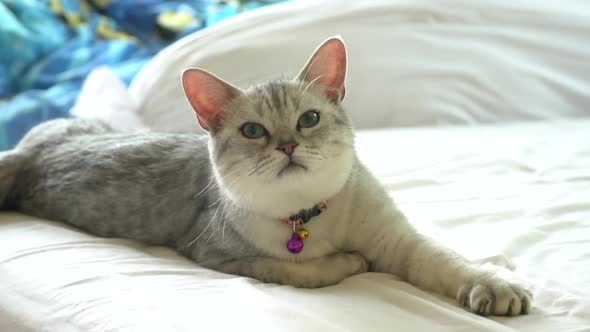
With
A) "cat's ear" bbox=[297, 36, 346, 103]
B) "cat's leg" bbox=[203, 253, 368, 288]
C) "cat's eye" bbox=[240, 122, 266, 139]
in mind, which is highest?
"cat's ear" bbox=[297, 36, 346, 103]

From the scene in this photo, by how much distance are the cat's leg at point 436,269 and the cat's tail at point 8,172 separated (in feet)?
3.15

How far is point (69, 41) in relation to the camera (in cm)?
295

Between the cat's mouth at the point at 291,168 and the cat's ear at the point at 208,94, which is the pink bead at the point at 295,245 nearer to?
the cat's mouth at the point at 291,168

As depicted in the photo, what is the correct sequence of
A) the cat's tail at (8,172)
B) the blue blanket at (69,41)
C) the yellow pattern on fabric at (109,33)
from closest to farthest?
the cat's tail at (8,172)
the blue blanket at (69,41)
the yellow pattern on fabric at (109,33)

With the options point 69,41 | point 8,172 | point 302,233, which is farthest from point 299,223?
point 69,41

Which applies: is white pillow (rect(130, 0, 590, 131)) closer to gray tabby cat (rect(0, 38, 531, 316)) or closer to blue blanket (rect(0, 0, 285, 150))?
blue blanket (rect(0, 0, 285, 150))

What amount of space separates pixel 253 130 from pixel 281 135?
0.08 meters

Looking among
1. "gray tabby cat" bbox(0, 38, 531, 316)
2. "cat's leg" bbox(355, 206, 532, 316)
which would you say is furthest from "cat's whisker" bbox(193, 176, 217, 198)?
"cat's leg" bbox(355, 206, 532, 316)

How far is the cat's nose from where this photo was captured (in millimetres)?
1248

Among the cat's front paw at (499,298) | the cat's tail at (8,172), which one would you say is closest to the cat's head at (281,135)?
the cat's front paw at (499,298)

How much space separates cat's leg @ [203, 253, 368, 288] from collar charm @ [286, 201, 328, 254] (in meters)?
0.04

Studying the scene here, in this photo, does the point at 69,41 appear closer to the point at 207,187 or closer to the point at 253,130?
the point at 207,187

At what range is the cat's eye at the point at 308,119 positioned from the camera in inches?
52.6

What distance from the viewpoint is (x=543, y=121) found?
243cm
